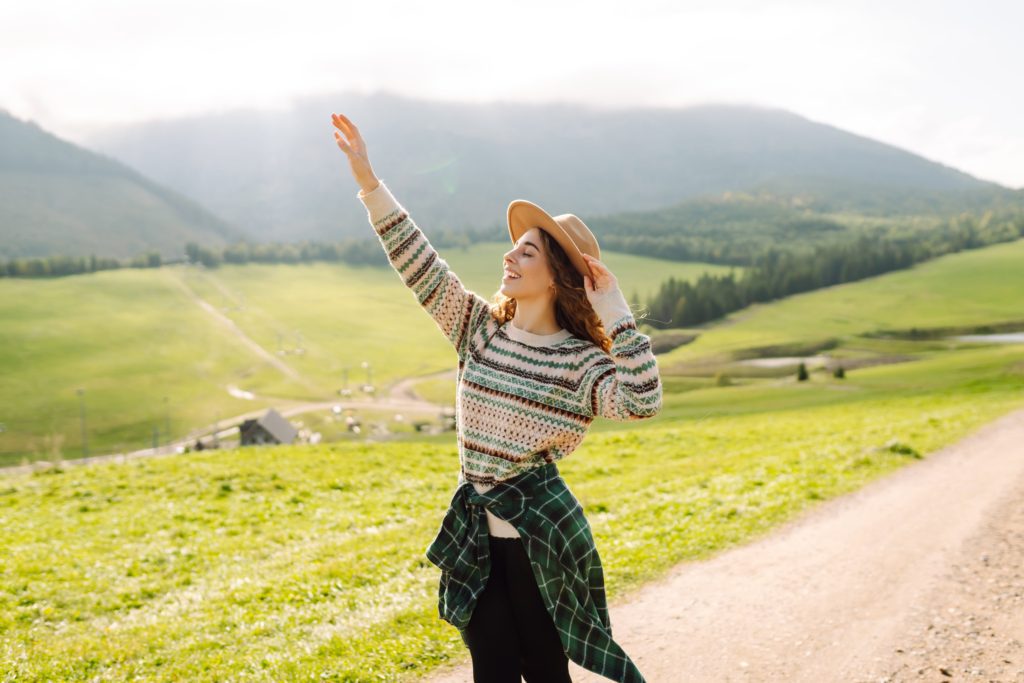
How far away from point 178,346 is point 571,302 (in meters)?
165

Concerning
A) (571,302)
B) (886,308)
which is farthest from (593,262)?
(886,308)

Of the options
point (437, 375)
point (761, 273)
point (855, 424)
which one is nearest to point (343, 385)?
point (437, 375)

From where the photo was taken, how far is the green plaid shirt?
175 inches

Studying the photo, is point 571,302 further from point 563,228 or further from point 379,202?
point 379,202

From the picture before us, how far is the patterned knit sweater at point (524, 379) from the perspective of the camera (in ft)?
14.1

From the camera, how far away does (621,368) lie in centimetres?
428

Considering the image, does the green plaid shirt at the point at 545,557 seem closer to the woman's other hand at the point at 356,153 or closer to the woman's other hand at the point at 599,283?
the woman's other hand at the point at 599,283

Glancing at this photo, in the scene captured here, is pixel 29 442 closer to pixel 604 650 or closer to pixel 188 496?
pixel 188 496

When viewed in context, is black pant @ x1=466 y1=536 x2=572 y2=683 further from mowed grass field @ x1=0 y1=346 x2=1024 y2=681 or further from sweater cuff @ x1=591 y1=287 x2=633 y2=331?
mowed grass field @ x1=0 y1=346 x2=1024 y2=681

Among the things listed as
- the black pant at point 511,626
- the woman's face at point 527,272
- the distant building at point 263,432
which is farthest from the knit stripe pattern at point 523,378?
the distant building at point 263,432

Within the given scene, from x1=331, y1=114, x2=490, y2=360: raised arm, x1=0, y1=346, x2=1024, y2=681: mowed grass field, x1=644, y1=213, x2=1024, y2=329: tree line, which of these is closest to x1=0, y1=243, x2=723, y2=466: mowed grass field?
x1=644, y1=213, x2=1024, y2=329: tree line

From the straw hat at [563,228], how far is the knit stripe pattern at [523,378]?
1.21 ft

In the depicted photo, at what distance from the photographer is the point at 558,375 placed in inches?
177

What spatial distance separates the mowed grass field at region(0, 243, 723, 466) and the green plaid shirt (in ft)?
429
